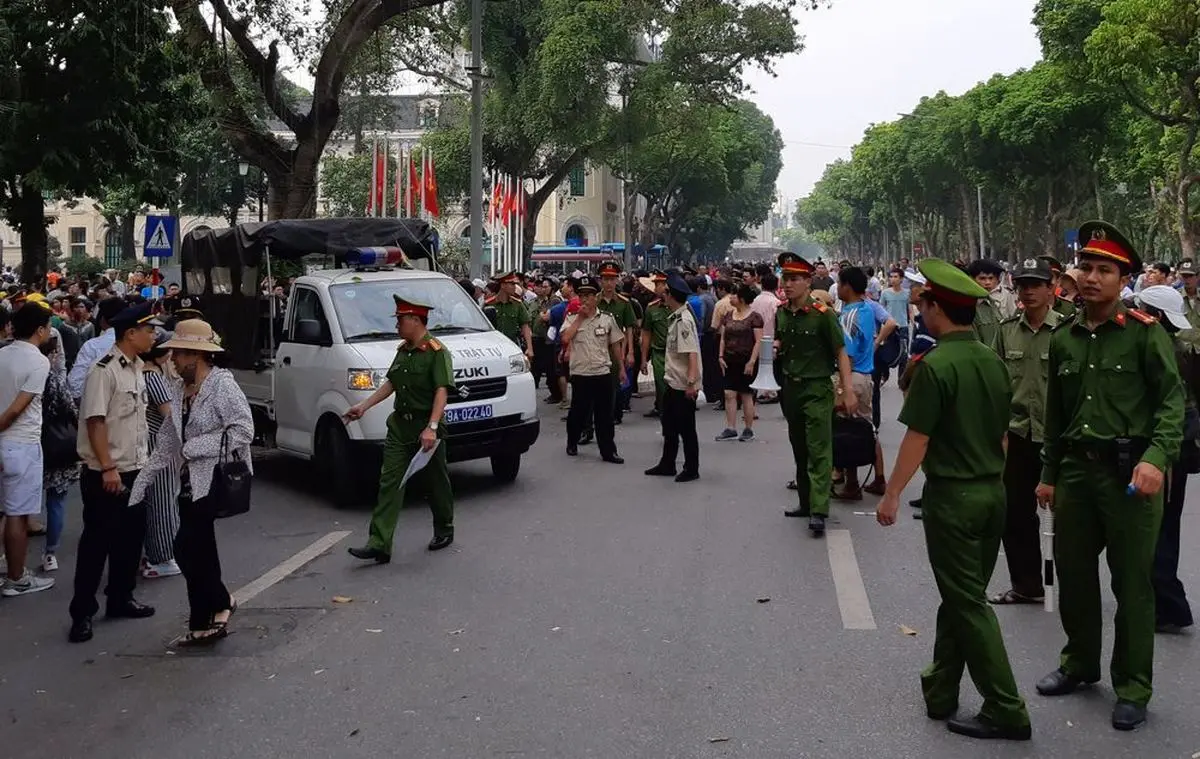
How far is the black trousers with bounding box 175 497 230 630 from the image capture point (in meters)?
6.28

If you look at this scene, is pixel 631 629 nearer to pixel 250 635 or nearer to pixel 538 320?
pixel 250 635

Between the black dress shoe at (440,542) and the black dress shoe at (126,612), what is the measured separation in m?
1.99

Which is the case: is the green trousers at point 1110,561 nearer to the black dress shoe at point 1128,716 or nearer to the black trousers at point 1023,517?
the black dress shoe at point 1128,716

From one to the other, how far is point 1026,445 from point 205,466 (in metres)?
4.23

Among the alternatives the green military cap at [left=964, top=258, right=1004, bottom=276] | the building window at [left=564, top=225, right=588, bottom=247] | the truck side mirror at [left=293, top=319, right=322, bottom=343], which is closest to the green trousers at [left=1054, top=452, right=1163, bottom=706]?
the green military cap at [left=964, top=258, right=1004, bottom=276]

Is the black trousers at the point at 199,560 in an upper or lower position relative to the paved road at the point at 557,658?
upper

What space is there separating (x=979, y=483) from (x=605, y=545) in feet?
12.9

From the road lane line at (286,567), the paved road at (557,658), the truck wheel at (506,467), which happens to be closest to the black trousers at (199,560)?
the paved road at (557,658)

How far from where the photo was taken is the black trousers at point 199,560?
628 cm

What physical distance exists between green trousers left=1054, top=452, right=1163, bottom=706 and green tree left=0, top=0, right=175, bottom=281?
10.0 metres

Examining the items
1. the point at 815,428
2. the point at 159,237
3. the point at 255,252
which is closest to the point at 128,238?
the point at 159,237

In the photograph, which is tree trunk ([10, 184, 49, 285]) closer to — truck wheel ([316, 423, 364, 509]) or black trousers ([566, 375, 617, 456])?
truck wheel ([316, 423, 364, 509])

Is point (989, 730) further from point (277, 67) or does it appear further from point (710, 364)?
point (277, 67)

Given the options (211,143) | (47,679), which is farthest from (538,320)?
(211,143)
